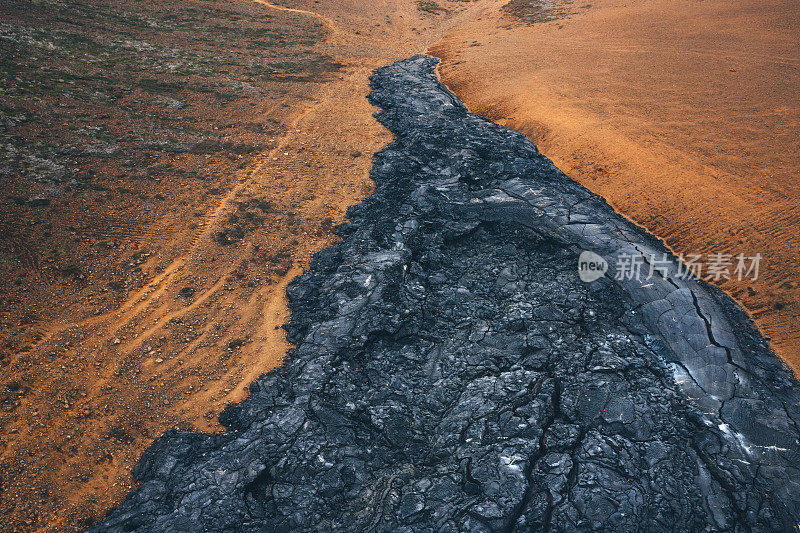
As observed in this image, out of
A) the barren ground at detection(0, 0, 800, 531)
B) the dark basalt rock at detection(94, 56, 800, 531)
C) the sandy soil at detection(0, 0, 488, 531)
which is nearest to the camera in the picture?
the dark basalt rock at detection(94, 56, 800, 531)

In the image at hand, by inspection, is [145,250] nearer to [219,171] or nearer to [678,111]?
[219,171]

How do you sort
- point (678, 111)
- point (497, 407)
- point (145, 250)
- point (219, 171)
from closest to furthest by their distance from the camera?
1. point (497, 407)
2. point (145, 250)
3. point (219, 171)
4. point (678, 111)

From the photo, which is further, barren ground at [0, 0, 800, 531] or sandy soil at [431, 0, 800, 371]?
sandy soil at [431, 0, 800, 371]

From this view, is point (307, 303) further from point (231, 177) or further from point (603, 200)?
point (603, 200)

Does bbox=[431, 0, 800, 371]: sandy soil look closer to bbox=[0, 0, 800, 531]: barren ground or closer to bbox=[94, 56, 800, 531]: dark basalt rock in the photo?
bbox=[0, 0, 800, 531]: barren ground

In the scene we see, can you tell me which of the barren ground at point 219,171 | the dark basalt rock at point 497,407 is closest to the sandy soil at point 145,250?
the barren ground at point 219,171

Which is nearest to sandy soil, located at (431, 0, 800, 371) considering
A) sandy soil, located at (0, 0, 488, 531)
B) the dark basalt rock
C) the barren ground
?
the barren ground

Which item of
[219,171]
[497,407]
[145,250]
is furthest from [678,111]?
[145,250]
